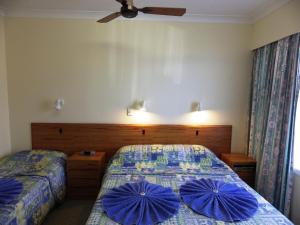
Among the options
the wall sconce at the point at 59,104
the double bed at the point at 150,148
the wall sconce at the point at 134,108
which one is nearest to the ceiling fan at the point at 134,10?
the wall sconce at the point at 134,108

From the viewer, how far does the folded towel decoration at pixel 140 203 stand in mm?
1591

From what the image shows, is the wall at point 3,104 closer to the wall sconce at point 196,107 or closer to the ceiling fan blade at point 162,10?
the ceiling fan blade at point 162,10

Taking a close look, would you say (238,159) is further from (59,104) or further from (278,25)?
(59,104)

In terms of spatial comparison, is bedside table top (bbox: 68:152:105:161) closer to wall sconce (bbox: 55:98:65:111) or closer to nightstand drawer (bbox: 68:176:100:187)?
nightstand drawer (bbox: 68:176:100:187)

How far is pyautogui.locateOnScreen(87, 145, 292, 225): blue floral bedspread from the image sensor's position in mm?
1603

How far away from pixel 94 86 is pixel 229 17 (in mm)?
2185

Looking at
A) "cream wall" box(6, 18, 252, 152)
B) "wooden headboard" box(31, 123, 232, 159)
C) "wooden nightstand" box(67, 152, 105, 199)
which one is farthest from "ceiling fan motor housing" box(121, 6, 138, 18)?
"wooden nightstand" box(67, 152, 105, 199)

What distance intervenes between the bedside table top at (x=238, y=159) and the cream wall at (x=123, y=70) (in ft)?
1.77

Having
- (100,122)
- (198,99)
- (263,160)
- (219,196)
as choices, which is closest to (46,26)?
(100,122)

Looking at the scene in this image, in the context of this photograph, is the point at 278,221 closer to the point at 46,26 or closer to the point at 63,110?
the point at 63,110

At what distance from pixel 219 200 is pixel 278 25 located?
6.86 ft

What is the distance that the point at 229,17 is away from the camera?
119 inches

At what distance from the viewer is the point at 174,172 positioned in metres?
2.50

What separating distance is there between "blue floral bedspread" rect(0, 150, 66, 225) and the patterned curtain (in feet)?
8.52
